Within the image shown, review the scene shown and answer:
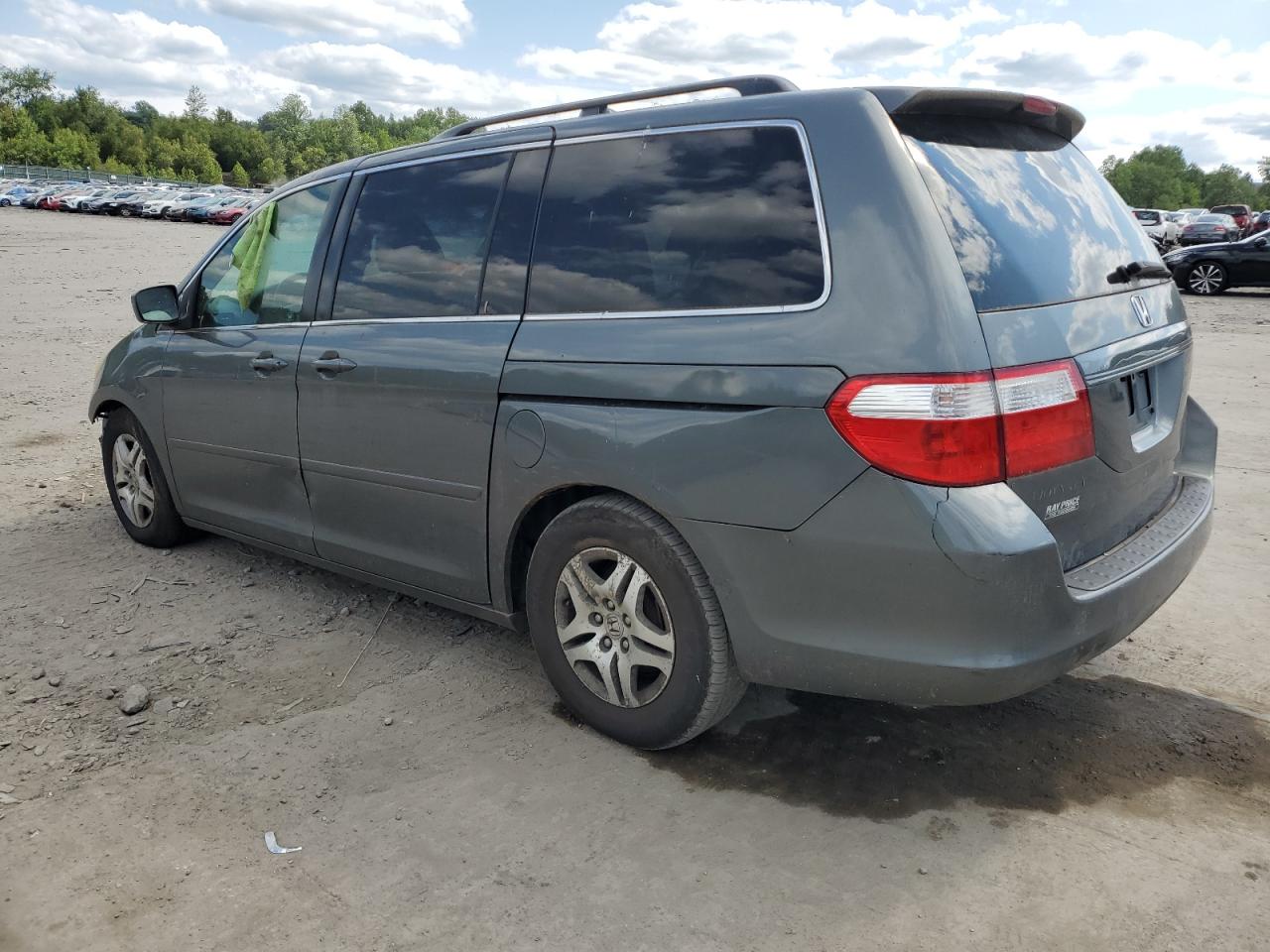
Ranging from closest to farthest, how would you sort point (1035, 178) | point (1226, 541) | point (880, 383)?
1. point (880, 383)
2. point (1035, 178)
3. point (1226, 541)

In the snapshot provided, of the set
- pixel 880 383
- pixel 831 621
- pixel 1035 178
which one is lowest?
pixel 831 621

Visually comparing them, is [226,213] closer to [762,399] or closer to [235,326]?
[235,326]

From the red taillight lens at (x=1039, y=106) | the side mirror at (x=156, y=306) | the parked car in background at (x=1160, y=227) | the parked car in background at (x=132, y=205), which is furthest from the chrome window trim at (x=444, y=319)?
the parked car in background at (x=132, y=205)

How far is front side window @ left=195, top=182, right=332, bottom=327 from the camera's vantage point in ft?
14.5

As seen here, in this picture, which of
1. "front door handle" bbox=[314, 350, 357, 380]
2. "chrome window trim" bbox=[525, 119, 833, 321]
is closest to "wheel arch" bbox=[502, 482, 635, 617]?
"chrome window trim" bbox=[525, 119, 833, 321]

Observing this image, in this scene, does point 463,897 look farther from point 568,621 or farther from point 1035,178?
point 1035,178

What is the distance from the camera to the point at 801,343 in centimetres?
276

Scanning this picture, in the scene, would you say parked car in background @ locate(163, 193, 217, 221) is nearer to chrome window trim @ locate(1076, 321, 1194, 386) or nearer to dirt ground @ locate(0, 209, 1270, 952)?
dirt ground @ locate(0, 209, 1270, 952)

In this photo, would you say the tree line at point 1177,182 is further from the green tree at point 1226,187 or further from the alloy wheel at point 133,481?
the alloy wheel at point 133,481

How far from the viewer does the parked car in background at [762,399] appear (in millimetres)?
2650

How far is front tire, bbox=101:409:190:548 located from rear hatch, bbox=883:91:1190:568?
159 inches

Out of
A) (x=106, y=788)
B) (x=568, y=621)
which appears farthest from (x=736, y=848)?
(x=106, y=788)

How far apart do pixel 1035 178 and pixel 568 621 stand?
1.95 metres

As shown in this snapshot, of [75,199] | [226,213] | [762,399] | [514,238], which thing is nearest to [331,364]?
[514,238]
